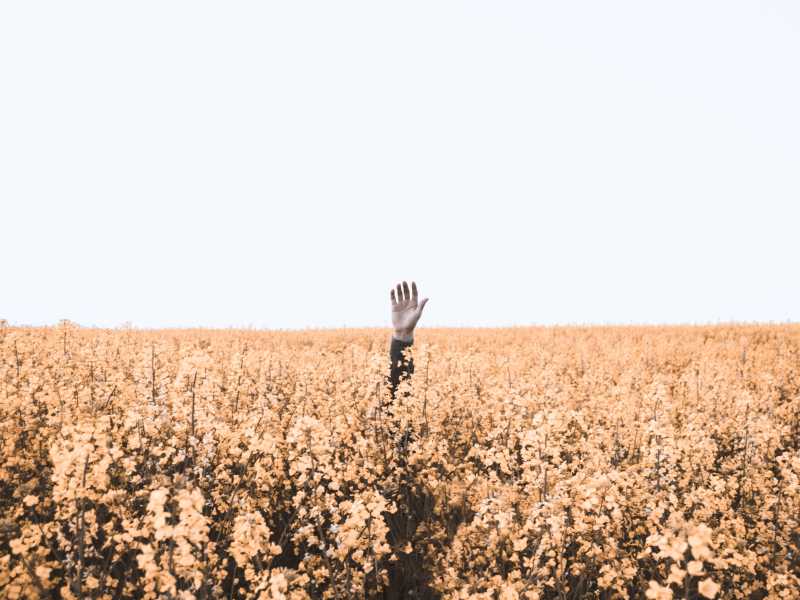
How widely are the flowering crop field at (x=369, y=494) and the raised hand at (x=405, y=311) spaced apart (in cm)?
95

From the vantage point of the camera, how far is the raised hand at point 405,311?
7.40m

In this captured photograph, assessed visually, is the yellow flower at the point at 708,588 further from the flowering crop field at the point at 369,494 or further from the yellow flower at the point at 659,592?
the yellow flower at the point at 659,592

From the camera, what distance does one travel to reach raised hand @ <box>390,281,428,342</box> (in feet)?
24.3

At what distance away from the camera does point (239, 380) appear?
253 inches

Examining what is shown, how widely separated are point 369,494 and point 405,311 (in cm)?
458

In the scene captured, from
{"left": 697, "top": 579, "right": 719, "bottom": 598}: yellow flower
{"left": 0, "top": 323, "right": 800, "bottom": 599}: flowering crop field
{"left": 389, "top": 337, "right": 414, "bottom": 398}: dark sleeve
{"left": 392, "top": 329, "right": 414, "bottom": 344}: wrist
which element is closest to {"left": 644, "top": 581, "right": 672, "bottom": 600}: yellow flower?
{"left": 0, "top": 323, "right": 800, "bottom": 599}: flowering crop field

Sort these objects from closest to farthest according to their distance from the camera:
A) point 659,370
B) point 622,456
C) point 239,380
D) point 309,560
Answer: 1. point 309,560
2. point 622,456
3. point 239,380
4. point 659,370

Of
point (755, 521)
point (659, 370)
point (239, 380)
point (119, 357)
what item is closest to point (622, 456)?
point (755, 521)

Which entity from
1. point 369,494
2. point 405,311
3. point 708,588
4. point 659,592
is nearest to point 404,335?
point 405,311

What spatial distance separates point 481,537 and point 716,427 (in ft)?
15.2

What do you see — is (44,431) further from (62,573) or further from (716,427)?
(716,427)

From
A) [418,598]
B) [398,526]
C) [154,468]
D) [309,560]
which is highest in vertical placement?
[154,468]

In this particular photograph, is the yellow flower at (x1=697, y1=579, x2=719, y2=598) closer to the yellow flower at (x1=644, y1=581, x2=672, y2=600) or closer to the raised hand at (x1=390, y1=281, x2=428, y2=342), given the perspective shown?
the yellow flower at (x1=644, y1=581, x2=672, y2=600)

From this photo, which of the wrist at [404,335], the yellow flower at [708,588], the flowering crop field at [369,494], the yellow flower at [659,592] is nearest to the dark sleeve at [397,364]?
the wrist at [404,335]
